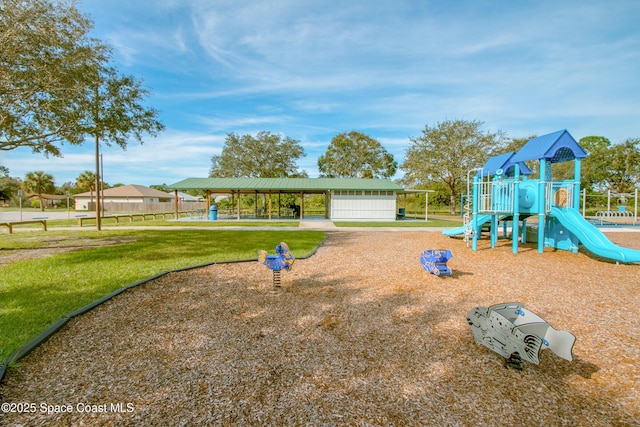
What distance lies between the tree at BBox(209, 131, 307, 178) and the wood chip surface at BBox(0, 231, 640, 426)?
37948 mm

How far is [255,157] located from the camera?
139 feet

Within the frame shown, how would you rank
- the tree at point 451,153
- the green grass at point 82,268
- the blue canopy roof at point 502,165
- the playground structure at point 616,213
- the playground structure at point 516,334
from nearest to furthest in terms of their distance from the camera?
the playground structure at point 516,334, the green grass at point 82,268, the blue canopy roof at point 502,165, the playground structure at point 616,213, the tree at point 451,153

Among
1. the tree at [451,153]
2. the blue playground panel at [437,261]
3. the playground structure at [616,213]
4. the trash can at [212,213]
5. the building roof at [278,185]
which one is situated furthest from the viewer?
the tree at [451,153]

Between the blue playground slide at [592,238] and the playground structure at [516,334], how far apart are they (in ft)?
21.1

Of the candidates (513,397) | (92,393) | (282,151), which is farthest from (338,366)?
(282,151)

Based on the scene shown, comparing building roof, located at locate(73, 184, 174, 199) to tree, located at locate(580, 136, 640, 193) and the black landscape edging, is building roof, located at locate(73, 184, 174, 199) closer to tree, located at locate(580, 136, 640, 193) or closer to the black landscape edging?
the black landscape edging

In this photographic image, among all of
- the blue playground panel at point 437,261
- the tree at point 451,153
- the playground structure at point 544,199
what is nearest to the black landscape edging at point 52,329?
the blue playground panel at point 437,261

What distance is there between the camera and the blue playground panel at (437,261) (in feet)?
20.8

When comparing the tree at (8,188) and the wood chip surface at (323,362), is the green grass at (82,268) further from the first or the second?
the tree at (8,188)

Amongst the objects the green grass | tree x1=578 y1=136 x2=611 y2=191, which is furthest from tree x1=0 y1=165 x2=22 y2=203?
tree x1=578 y1=136 x2=611 y2=191

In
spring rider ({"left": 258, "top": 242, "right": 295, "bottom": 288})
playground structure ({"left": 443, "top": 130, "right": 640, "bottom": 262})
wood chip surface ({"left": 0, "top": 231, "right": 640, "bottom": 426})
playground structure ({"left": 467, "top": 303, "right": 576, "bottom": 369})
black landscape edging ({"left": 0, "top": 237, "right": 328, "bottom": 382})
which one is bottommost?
wood chip surface ({"left": 0, "top": 231, "right": 640, "bottom": 426})

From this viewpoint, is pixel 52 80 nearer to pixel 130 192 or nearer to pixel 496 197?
pixel 496 197

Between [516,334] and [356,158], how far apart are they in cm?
4679

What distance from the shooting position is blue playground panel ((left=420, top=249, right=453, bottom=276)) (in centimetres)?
633
